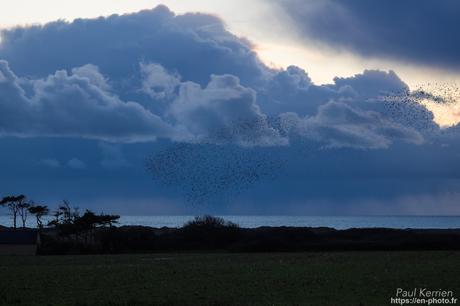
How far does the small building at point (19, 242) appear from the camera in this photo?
81438 mm

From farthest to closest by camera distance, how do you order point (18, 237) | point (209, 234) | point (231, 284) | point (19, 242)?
point (209, 234)
point (18, 237)
point (19, 242)
point (231, 284)

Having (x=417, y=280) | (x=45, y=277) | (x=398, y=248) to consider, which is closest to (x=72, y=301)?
(x=45, y=277)

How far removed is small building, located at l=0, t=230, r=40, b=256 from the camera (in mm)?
81438

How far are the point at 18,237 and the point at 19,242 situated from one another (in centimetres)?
89

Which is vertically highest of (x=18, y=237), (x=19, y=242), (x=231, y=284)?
(x=18, y=237)

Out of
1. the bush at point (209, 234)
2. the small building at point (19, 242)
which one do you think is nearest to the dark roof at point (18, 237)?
the small building at point (19, 242)

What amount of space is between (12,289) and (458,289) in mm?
20641

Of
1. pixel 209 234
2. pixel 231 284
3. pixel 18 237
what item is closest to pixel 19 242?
pixel 18 237

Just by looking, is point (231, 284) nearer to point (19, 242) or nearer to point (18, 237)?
point (19, 242)

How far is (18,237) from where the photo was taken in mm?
83188

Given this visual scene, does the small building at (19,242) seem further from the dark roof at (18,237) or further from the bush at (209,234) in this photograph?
the bush at (209,234)

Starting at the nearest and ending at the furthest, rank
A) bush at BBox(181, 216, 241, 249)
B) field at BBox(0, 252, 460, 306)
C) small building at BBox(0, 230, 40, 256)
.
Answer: field at BBox(0, 252, 460, 306), small building at BBox(0, 230, 40, 256), bush at BBox(181, 216, 241, 249)

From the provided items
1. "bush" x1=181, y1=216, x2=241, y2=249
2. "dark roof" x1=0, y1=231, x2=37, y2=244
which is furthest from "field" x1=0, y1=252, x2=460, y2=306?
"bush" x1=181, y1=216, x2=241, y2=249

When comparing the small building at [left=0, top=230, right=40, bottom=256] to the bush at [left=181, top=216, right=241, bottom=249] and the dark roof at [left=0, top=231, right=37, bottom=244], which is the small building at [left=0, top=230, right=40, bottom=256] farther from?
the bush at [left=181, top=216, right=241, bottom=249]
